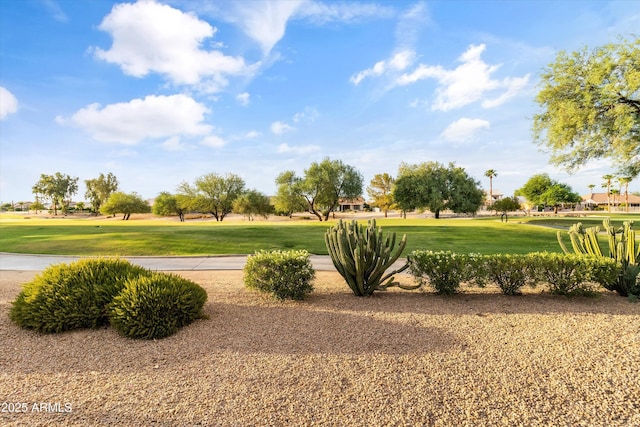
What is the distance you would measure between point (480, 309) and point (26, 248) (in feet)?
69.7

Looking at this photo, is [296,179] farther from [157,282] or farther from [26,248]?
[157,282]

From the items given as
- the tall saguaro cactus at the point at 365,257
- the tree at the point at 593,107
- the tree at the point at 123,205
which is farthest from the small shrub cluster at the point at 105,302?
the tree at the point at 123,205

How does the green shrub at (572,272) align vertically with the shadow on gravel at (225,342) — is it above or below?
above

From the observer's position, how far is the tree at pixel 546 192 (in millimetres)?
68000

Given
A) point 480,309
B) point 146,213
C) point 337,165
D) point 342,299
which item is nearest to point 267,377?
point 342,299

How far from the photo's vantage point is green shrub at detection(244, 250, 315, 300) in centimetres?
677

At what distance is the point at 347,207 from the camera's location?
372 ft

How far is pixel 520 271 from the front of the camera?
272 inches


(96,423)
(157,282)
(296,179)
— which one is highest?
(296,179)

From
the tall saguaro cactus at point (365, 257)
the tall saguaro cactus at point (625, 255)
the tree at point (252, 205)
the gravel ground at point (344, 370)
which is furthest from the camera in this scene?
the tree at point (252, 205)

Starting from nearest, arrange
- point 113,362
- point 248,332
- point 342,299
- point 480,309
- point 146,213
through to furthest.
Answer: point 113,362 < point 248,332 < point 480,309 < point 342,299 < point 146,213

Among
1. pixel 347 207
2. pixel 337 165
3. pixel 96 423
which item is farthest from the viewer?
pixel 347 207

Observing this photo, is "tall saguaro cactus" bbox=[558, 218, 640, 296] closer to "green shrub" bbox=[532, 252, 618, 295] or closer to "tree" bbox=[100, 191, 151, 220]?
"green shrub" bbox=[532, 252, 618, 295]

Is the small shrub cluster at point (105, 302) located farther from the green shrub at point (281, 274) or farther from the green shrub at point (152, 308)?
the green shrub at point (281, 274)
